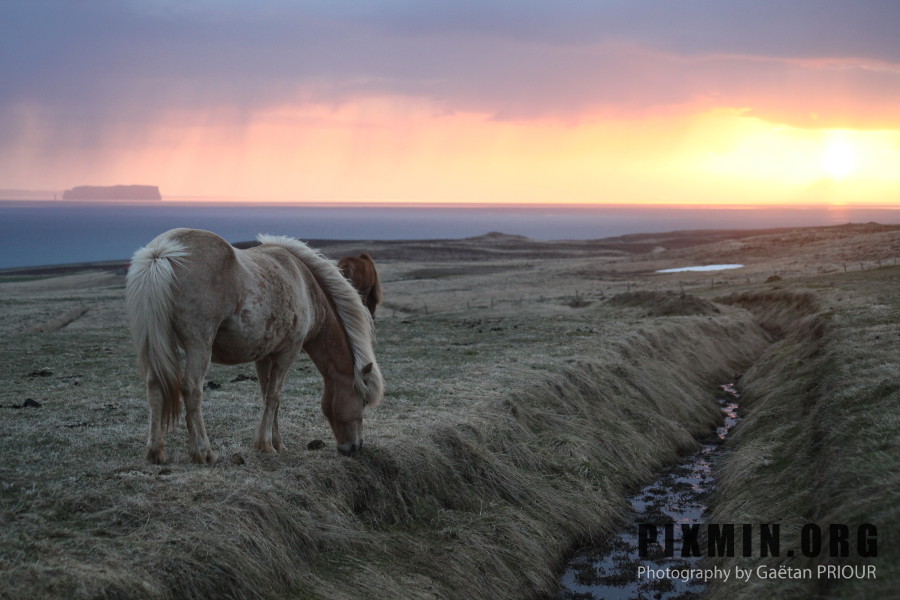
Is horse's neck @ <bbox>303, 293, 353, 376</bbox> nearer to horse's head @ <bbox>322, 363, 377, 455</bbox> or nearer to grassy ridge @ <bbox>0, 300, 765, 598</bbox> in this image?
horse's head @ <bbox>322, 363, 377, 455</bbox>

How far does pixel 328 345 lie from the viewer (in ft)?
31.8

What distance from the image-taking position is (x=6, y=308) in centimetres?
4097

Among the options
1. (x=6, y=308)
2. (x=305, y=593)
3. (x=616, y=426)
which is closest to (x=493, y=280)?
(x=6, y=308)

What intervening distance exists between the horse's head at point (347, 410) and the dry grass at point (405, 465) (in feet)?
0.93

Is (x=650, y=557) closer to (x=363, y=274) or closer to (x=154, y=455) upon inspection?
(x=154, y=455)

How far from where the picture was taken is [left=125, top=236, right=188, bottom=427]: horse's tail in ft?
25.8

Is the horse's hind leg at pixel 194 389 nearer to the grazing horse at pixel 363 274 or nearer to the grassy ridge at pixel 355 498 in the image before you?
the grassy ridge at pixel 355 498

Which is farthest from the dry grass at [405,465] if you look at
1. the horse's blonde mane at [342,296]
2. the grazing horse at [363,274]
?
the grazing horse at [363,274]

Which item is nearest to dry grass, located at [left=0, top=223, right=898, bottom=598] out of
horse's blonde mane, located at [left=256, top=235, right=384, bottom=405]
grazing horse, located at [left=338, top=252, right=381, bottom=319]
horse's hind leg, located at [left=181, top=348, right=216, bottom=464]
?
horse's hind leg, located at [left=181, top=348, right=216, bottom=464]

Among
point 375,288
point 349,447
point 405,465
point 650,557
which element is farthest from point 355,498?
point 375,288

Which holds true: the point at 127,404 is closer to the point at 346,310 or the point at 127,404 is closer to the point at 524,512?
the point at 346,310

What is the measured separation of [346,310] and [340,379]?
39.4 inches

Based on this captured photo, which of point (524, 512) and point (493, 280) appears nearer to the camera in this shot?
point (524, 512)

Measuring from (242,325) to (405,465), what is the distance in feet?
10.5
